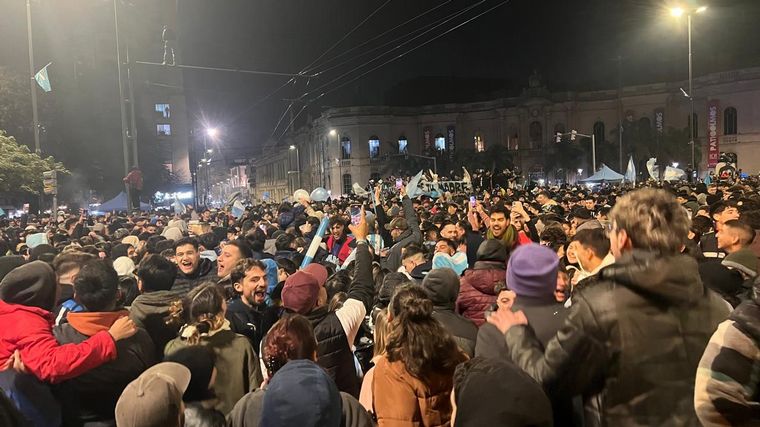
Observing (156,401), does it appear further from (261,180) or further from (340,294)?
(261,180)

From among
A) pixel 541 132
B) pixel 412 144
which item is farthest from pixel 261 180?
pixel 541 132

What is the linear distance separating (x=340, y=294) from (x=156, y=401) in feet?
8.33

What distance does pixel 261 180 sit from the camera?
12206 centimetres

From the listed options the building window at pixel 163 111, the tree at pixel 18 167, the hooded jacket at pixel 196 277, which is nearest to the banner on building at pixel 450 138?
the building window at pixel 163 111

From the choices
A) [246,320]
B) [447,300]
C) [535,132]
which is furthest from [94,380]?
[535,132]

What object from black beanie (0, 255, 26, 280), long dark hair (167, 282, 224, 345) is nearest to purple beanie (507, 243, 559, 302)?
long dark hair (167, 282, 224, 345)

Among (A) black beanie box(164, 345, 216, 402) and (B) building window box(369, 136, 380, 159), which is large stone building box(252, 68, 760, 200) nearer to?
(B) building window box(369, 136, 380, 159)

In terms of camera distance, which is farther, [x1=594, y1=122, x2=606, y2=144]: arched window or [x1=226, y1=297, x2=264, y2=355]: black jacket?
[x1=594, y1=122, x2=606, y2=144]: arched window

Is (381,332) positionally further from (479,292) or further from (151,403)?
(151,403)

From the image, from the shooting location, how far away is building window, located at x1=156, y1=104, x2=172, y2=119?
80.0m

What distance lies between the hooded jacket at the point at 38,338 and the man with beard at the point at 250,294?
136 cm

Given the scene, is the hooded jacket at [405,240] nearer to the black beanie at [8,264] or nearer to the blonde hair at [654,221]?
the black beanie at [8,264]

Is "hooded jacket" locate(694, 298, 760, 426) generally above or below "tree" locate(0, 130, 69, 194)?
below

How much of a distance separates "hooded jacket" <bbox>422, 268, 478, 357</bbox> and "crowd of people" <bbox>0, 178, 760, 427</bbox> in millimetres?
13
